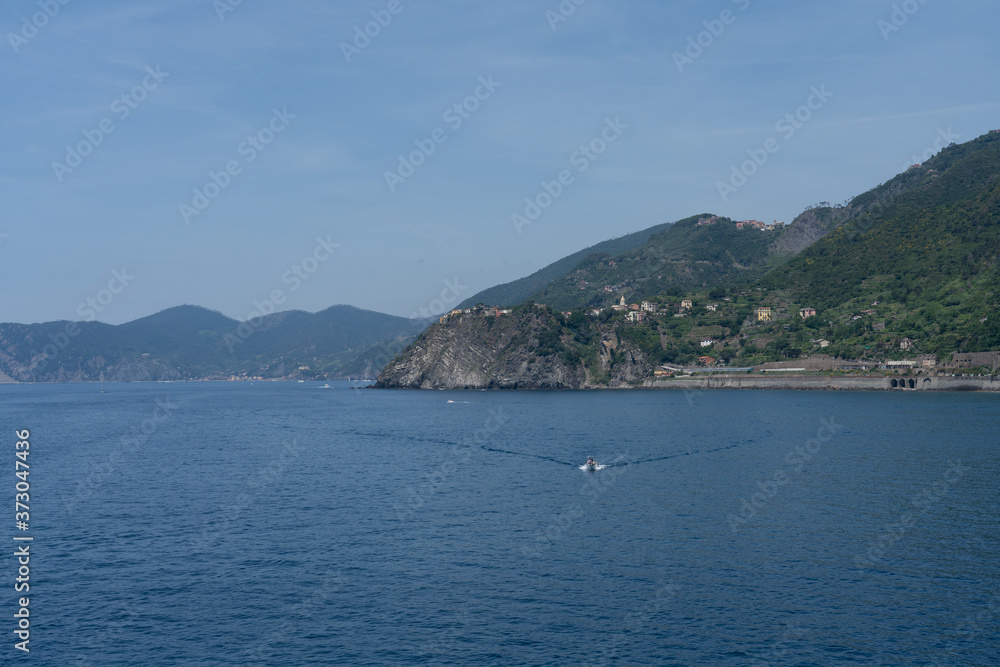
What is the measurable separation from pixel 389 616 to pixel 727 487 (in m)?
40.1

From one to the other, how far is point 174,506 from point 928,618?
5607cm

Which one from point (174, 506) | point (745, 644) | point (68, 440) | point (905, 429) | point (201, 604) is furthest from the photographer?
point (68, 440)

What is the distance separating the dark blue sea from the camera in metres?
32.5

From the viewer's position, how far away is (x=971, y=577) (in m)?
39.5

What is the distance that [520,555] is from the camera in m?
45.3

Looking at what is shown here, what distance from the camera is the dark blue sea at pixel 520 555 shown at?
3253 centimetres

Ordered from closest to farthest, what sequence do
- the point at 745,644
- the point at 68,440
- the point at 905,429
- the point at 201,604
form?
1. the point at 745,644
2. the point at 201,604
3. the point at 905,429
4. the point at 68,440

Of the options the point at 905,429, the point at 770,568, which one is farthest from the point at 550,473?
the point at 905,429

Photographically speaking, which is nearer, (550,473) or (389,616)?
(389,616)

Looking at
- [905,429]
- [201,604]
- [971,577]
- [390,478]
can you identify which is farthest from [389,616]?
[905,429]

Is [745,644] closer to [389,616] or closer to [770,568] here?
[770,568]

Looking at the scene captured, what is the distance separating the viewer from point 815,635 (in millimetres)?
32781

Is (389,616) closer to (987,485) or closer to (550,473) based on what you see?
(550,473)

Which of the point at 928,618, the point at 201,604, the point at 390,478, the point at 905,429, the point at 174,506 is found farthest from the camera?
the point at 905,429
